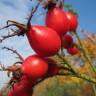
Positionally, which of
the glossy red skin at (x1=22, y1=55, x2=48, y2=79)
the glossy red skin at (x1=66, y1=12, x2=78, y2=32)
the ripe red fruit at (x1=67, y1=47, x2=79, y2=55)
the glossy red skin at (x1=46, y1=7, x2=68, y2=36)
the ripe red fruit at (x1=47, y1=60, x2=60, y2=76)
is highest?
the glossy red skin at (x1=46, y1=7, x2=68, y2=36)

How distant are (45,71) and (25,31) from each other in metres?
0.31

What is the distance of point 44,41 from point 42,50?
8 cm

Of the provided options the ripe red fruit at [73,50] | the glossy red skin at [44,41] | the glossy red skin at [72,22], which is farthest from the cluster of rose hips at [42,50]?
the ripe red fruit at [73,50]

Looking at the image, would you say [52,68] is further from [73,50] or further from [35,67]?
[73,50]

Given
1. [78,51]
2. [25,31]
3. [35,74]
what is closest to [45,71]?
[35,74]

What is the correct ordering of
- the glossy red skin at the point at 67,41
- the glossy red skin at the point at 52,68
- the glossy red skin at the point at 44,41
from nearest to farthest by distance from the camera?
the glossy red skin at the point at 44,41, the glossy red skin at the point at 52,68, the glossy red skin at the point at 67,41

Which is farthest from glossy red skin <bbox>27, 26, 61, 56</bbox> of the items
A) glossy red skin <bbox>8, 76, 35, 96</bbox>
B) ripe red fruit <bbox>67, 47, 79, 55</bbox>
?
ripe red fruit <bbox>67, 47, 79, 55</bbox>

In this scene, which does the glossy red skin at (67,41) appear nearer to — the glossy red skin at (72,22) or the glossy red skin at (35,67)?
the glossy red skin at (72,22)

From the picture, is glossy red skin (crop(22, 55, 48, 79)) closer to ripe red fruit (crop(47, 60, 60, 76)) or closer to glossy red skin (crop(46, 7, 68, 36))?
ripe red fruit (crop(47, 60, 60, 76))

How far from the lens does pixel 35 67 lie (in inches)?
107

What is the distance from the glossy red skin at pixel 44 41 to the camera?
2693 millimetres

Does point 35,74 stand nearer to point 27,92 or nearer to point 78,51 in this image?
point 27,92

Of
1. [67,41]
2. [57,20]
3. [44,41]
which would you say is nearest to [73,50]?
[67,41]

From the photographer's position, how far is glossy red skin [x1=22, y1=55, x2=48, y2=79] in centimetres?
272
